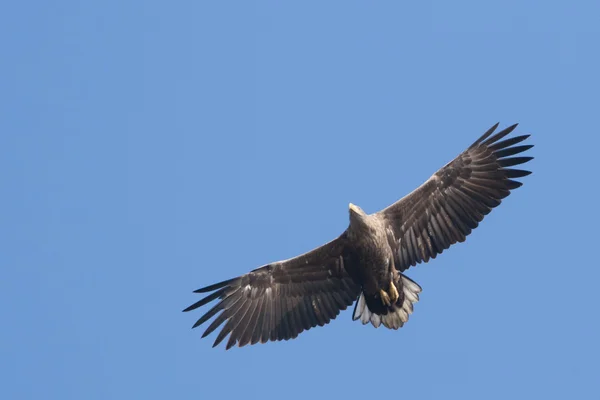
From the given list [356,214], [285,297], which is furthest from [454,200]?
[285,297]

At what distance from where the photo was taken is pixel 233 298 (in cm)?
2542

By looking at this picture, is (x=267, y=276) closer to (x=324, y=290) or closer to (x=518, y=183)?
(x=324, y=290)

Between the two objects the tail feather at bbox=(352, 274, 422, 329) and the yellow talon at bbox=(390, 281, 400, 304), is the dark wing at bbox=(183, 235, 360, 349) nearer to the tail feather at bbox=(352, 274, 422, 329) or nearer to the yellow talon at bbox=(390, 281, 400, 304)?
the tail feather at bbox=(352, 274, 422, 329)

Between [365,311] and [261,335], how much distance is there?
176cm

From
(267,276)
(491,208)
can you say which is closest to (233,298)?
(267,276)

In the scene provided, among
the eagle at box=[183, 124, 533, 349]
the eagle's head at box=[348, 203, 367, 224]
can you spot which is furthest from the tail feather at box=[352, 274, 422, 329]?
the eagle's head at box=[348, 203, 367, 224]

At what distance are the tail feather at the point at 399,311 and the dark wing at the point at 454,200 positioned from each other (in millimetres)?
417

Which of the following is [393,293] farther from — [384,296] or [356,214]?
[356,214]

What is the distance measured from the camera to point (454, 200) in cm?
2519

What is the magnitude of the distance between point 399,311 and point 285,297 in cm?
193

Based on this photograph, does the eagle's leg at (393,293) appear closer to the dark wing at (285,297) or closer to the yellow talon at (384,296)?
the yellow talon at (384,296)

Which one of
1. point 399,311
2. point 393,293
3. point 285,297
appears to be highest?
point 285,297

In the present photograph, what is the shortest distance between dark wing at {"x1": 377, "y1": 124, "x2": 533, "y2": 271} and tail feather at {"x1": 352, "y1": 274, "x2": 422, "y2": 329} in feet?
1.37

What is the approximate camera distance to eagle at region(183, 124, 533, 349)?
81.9 ft
